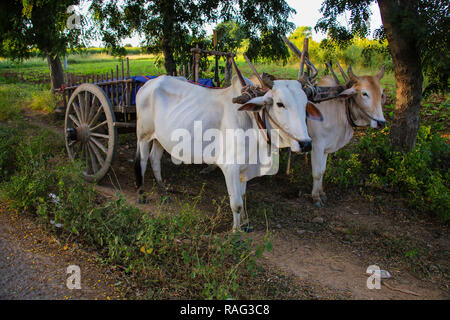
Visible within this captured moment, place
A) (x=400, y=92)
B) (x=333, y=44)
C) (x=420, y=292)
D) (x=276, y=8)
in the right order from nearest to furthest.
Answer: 1. (x=420, y=292)
2. (x=400, y=92)
3. (x=333, y=44)
4. (x=276, y=8)

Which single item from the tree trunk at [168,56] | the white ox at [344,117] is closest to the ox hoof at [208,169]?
the white ox at [344,117]

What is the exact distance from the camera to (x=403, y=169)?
4605 millimetres

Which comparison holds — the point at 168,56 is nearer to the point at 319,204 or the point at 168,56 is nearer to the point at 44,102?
the point at 44,102

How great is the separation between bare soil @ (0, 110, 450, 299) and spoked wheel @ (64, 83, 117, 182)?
1.07 ft

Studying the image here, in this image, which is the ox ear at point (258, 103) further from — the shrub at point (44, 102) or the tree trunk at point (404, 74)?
the shrub at point (44, 102)

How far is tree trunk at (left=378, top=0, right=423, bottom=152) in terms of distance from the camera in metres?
4.60

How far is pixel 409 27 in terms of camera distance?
398 centimetres

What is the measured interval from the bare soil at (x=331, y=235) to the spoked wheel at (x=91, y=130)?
12.9 inches

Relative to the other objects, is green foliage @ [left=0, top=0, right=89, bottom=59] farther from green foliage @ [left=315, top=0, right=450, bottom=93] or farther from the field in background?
green foliage @ [left=315, top=0, right=450, bottom=93]

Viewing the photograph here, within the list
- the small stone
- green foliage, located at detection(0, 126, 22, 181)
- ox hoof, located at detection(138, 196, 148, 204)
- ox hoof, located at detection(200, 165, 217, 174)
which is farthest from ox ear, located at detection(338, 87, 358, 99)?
green foliage, located at detection(0, 126, 22, 181)

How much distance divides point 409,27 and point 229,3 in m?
3.71

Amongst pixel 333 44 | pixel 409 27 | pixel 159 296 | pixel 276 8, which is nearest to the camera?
pixel 159 296
